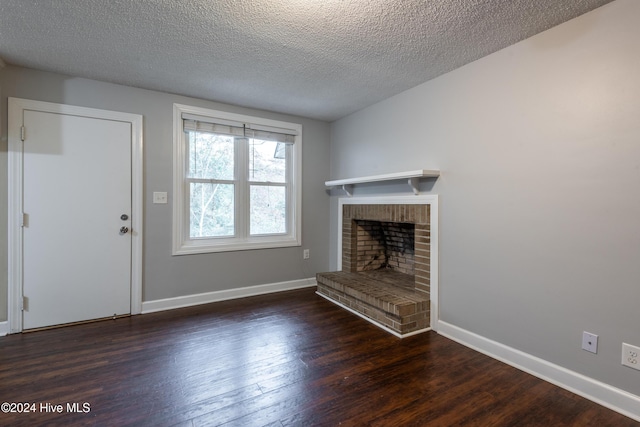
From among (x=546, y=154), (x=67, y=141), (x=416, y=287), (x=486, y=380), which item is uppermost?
(x=67, y=141)

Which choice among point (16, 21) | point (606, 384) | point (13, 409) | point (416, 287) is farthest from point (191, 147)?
point (606, 384)

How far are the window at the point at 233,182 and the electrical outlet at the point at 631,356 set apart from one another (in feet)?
9.88

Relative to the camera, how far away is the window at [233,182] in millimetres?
3186

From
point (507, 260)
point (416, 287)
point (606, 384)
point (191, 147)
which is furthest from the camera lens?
point (191, 147)

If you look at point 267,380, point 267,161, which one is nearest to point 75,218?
point 267,161

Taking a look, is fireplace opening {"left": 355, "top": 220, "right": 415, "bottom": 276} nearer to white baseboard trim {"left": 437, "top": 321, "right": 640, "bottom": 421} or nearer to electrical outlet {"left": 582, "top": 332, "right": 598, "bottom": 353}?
white baseboard trim {"left": 437, "top": 321, "right": 640, "bottom": 421}

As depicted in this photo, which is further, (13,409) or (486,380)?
(486,380)

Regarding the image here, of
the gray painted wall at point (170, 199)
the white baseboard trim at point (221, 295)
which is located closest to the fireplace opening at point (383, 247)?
the gray painted wall at point (170, 199)

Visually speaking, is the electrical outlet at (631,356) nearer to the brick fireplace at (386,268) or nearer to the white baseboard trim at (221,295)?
the brick fireplace at (386,268)

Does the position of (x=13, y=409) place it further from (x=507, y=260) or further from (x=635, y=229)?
(x=635, y=229)

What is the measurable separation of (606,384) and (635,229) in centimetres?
90

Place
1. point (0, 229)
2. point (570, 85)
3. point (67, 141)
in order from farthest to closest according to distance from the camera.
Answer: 1. point (67, 141)
2. point (0, 229)
3. point (570, 85)

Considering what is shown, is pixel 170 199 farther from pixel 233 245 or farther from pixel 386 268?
pixel 386 268

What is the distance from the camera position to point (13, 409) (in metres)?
1.56
